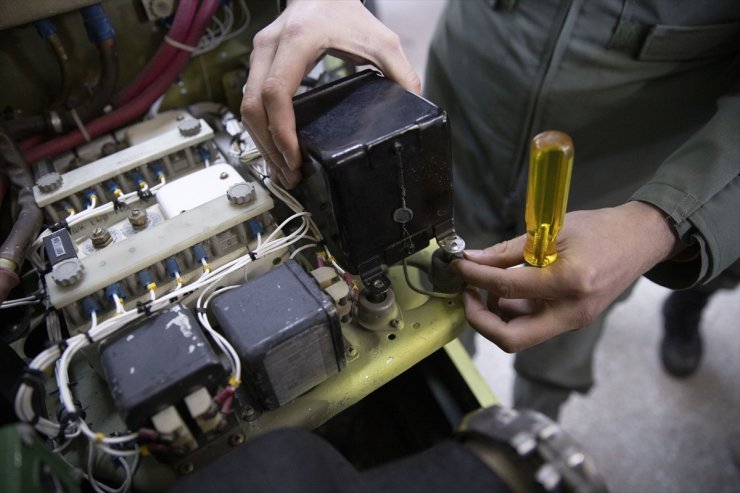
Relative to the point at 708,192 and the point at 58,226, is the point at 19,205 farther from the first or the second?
the point at 708,192

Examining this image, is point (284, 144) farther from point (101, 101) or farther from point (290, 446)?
point (101, 101)

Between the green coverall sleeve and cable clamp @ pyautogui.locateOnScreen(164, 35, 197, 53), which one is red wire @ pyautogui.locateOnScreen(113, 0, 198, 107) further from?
the green coverall sleeve

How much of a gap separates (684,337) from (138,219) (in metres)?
1.53

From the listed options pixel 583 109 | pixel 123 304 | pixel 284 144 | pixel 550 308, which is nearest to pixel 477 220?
pixel 583 109

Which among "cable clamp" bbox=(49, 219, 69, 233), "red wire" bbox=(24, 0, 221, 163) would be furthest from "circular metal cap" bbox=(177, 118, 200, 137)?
"cable clamp" bbox=(49, 219, 69, 233)

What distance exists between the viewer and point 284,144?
62cm

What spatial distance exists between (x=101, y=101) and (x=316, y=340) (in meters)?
0.61

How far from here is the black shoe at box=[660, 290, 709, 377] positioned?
1.54 meters

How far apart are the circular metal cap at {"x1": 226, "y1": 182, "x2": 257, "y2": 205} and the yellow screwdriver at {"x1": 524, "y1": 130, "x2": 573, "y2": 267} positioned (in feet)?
1.16

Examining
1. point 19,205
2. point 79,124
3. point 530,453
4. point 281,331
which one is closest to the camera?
point 530,453

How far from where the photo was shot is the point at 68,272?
24.2 inches

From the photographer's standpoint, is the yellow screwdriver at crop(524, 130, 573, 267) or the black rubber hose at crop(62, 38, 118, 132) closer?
the yellow screwdriver at crop(524, 130, 573, 267)

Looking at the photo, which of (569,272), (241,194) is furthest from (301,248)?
(569,272)

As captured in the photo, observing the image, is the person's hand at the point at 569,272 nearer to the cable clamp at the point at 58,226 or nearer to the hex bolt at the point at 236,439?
the hex bolt at the point at 236,439
